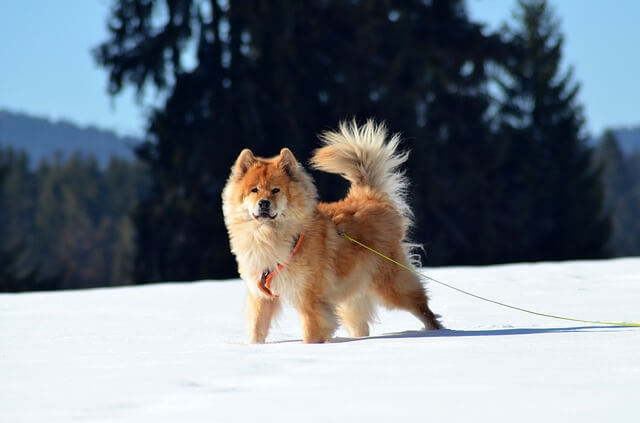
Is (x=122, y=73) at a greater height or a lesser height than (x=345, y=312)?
greater

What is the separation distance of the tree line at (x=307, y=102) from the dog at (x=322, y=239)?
39.7ft

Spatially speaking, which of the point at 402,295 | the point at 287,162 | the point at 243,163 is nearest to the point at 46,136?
the point at 243,163

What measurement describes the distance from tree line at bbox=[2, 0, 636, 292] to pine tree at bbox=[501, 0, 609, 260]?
997 millimetres

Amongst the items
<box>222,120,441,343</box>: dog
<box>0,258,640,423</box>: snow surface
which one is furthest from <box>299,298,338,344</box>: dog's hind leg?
<box>0,258,640,423</box>: snow surface

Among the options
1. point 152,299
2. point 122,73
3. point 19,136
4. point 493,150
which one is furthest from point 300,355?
point 19,136

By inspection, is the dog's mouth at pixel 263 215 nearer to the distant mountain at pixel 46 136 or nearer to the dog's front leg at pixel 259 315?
the dog's front leg at pixel 259 315

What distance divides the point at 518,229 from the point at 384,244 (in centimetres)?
1992

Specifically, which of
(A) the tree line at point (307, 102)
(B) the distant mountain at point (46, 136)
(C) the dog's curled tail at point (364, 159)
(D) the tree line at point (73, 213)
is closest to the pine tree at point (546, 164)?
(A) the tree line at point (307, 102)

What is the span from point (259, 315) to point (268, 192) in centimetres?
87

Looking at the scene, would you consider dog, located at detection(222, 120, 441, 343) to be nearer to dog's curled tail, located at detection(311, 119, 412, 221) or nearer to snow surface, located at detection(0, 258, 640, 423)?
dog's curled tail, located at detection(311, 119, 412, 221)

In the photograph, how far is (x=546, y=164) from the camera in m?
30.0

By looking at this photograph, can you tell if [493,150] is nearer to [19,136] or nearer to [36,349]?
[36,349]

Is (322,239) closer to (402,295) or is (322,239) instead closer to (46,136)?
(402,295)

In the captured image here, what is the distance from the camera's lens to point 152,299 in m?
9.28
